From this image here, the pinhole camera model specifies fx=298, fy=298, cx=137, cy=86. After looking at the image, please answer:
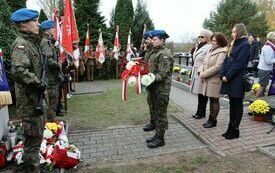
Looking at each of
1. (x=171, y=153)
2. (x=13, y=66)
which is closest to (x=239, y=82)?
(x=171, y=153)

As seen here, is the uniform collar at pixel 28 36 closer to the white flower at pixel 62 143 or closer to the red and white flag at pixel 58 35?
the white flower at pixel 62 143

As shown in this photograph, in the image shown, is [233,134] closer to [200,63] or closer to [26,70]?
[200,63]

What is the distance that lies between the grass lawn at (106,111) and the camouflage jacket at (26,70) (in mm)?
2889

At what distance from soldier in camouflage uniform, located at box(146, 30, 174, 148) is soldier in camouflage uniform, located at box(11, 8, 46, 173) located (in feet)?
6.64

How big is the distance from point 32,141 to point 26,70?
1058 millimetres

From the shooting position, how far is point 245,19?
24.7 m

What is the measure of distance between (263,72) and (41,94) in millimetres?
6685

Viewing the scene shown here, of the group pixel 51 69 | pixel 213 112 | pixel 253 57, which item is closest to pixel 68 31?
pixel 51 69

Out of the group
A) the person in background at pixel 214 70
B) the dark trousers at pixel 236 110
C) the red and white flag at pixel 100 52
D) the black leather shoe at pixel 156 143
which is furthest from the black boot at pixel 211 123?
the red and white flag at pixel 100 52

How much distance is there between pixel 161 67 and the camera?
527cm

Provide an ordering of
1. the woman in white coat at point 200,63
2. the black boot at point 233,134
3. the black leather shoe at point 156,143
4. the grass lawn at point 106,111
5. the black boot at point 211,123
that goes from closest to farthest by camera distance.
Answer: the black leather shoe at point 156,143
the black boot at point 233,134
the black boot at point 211,123
the woman in white coat at point 200,63
the grass lawn at point 106,111

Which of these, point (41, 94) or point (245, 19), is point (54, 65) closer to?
point (41, 94)

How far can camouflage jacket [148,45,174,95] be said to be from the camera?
17.2 feet

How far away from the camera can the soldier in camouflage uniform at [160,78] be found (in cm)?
526
